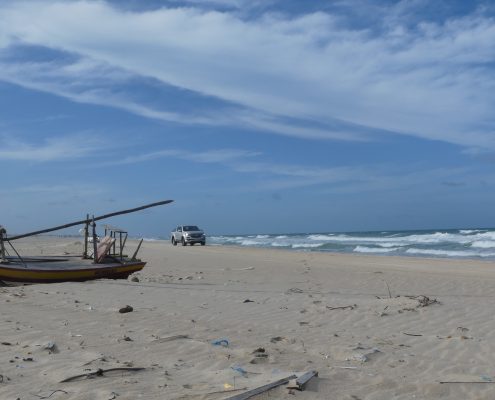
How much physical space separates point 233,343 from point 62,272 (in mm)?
8960

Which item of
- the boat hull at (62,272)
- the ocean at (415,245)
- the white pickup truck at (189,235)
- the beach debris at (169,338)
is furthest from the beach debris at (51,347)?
the white pickup truck at (189,235)

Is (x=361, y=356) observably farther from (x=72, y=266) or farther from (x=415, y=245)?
(x=415, y=245)

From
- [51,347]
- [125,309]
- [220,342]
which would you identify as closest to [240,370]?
[220,342]

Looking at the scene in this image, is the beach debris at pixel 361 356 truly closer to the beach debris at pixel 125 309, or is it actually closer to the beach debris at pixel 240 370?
the beach debris at pixel 240 370

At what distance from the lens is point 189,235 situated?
149 ft

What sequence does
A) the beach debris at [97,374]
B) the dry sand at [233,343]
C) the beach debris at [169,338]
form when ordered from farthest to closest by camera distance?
the beach debris at [169,338]
the beach debris at [97,374]
the dry sand at [233,343]

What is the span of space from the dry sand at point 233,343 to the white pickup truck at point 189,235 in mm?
31324

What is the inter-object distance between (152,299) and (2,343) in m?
4.81

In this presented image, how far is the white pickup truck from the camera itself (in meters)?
45.4

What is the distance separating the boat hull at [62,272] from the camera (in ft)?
47.9

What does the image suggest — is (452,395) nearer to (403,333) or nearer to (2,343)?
(403,333)

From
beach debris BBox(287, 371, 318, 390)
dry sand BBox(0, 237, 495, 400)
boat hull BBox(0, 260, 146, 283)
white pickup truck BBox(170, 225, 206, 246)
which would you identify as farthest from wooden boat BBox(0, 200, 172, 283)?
white pickup truck BBox(170, 225, 206, 246)

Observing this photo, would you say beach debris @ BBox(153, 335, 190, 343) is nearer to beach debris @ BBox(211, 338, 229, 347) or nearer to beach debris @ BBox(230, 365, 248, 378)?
beach debris @ BBox(211, 338, 229, 347)

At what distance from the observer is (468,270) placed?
21.9 metres
